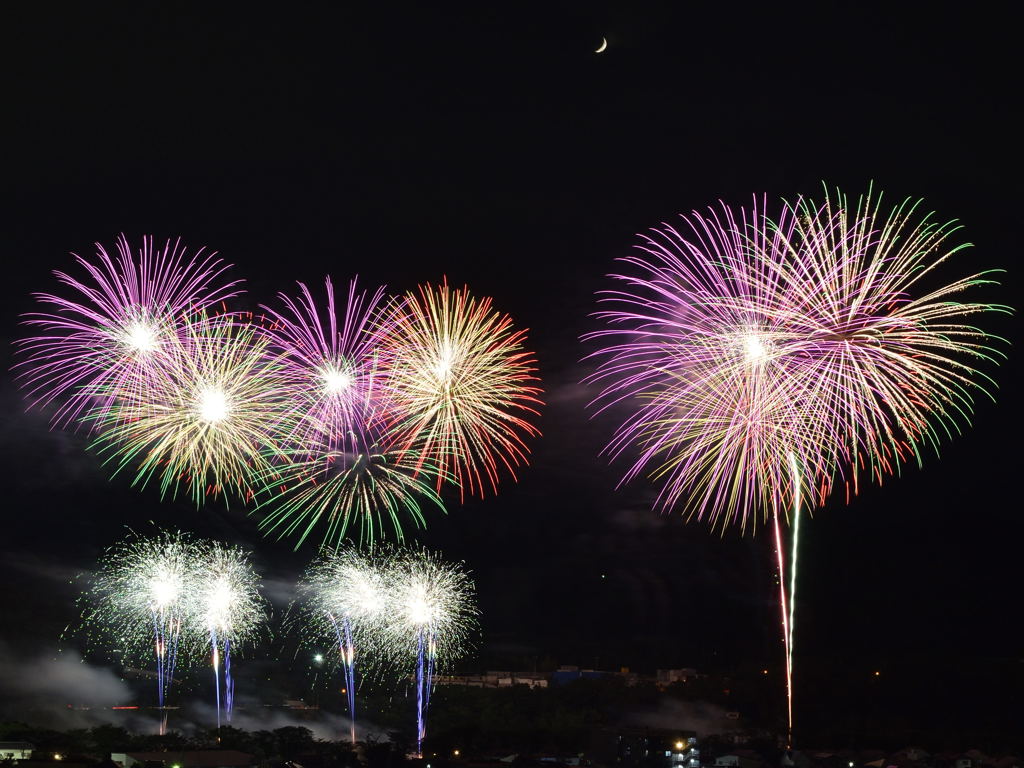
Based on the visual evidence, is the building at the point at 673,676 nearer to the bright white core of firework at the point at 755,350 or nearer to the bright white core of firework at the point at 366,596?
the bright white core of firework at the point at 366,596

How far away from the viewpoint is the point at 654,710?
72188mm

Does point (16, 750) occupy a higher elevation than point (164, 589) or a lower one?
lower

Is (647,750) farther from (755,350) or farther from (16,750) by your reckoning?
(755,350)

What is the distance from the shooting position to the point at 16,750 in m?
36.3

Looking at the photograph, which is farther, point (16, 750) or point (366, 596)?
point (16, 750)

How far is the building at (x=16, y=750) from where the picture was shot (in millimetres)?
34844

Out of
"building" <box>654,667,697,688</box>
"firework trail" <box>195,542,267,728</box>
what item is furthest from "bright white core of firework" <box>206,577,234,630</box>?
"building" <box>654,667,697,688</box>

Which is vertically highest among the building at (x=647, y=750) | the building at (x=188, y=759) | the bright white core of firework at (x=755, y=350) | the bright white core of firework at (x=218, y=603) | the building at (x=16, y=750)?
the bright white core of firework at (x=755, y=350)

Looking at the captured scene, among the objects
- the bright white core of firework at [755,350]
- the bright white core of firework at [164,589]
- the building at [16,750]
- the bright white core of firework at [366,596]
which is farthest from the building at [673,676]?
the bright white core of firework at [755,350]

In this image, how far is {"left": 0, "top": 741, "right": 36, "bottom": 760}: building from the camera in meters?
34.8

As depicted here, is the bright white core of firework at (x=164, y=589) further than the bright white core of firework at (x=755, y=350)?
Yes

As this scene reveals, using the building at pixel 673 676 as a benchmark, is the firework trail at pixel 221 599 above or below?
above

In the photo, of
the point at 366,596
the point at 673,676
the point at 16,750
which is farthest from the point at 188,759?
the point at 673,676

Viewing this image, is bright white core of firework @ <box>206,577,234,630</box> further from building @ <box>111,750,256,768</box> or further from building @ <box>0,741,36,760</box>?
building @ <box>0,741,36,760</box>
